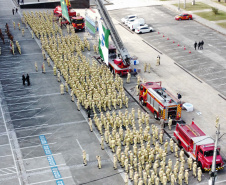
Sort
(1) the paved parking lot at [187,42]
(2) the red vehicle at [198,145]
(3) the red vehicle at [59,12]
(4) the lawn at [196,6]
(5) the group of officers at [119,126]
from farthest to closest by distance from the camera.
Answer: (4) the lawn at [196,6]
(3) the red vehicle at [59,12]
(1) the paved parking lot at [187,42]
(2) the red vehicle at [198,145]
(5) the group of officers at [119,126]

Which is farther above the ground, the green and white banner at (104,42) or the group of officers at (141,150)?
the green and white banner at (104,42)

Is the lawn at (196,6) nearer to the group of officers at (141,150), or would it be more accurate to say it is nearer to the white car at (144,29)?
the white car at (144,29)

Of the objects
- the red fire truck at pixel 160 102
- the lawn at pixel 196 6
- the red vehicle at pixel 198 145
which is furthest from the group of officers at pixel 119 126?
the lawn at pixel 196 6

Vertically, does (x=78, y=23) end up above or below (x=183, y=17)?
above

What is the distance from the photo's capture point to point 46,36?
65438mm

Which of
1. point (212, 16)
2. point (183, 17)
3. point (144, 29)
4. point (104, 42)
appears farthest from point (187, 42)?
point (104, 42)

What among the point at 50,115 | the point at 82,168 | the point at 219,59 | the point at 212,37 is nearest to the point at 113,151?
the point at 82,168

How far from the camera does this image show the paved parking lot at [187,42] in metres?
53.1

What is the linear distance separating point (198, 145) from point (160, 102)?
762cm

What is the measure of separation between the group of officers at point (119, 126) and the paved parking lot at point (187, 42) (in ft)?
35.6

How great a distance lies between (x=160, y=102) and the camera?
40.3 meters

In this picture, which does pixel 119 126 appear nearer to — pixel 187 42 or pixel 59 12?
pixel 187 42

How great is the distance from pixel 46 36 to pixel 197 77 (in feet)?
83.2

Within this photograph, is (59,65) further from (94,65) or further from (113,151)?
(113,151)
